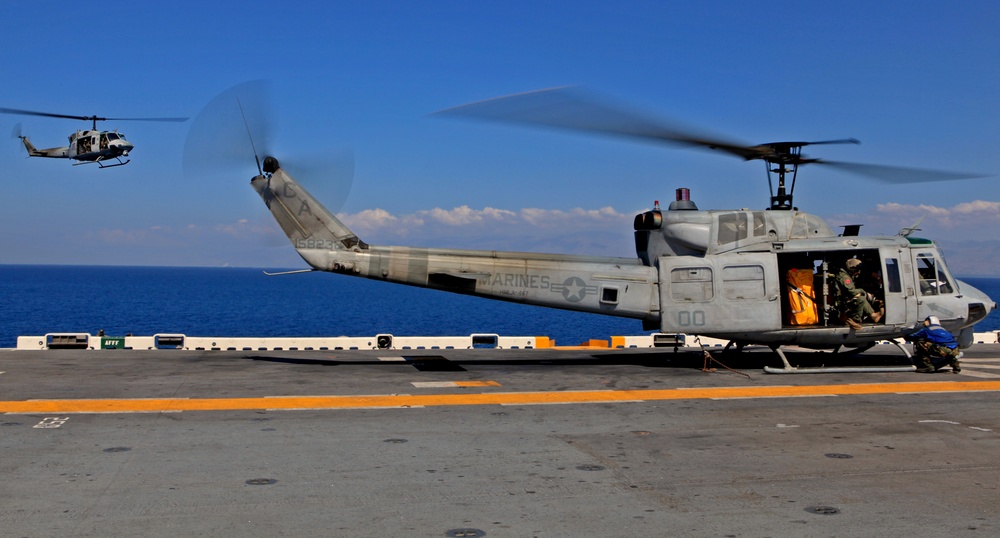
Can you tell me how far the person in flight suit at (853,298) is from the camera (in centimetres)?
1795

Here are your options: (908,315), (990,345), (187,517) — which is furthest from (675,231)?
(990,345)

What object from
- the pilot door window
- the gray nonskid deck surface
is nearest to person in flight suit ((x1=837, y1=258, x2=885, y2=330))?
the pilot door window

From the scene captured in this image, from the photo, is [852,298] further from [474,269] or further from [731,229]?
[474,269]

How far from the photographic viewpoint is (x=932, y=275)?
729 inches

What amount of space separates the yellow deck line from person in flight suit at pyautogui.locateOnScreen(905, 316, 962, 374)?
150cm

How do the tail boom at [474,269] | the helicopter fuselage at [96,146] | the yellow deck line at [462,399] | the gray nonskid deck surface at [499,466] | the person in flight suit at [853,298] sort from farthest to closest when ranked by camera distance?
1. the helicopter fuselage at [96,146]
2. the tail boom at [474,269]
3. the person in flight suit at [853,298]
4. the yellow deck line at [462,399]
5. the gray nonskid deck surface at [499,466]

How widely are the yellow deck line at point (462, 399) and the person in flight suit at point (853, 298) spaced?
6.78ft

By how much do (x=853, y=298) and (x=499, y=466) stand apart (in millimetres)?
12038

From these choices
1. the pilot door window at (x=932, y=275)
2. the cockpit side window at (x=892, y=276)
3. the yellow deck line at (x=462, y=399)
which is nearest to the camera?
the yellow deck line at (x=462, y=399)

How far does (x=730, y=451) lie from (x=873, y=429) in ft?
9.72

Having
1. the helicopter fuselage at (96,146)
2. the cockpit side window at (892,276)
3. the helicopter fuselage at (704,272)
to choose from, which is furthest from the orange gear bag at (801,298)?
the helicopter fuselage at (96,146)

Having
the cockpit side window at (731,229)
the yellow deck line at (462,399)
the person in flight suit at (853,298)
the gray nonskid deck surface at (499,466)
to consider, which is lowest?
the gray nonskid deck surface at (499,466)

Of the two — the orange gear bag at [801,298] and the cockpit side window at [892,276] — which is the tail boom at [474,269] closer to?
the orange gear bag at [801,298]

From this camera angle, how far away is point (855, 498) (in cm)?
806
